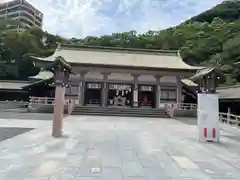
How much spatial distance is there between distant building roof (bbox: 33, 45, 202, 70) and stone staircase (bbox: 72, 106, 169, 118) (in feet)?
13.8

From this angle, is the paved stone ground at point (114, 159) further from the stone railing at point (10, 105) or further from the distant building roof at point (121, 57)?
the stone railing at point (10, 105)

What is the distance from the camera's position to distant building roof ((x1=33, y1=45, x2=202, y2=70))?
24.2m

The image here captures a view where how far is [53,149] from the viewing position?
23.1 feet

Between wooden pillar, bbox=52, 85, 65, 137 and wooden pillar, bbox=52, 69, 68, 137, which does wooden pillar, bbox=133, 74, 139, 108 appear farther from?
wooden pillar, bbox=52, 85, 65, 137

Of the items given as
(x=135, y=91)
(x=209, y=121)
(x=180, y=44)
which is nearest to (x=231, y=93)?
(x=135, y=91)

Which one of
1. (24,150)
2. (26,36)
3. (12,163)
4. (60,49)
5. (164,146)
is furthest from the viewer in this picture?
(26,36)

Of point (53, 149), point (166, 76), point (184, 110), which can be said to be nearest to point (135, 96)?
point (166, 76)

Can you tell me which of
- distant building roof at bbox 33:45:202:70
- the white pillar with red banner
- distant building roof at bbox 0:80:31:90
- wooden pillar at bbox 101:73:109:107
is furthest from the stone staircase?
distant building roof at bbox 0:80:31:90

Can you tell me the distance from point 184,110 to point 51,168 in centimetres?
1713

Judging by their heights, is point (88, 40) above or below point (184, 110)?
above

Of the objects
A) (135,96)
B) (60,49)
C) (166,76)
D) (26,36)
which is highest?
(26,36)

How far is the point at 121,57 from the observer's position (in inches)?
1053

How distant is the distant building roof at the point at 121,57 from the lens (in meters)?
24.2

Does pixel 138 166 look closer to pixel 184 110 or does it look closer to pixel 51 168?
pixel 51 168
